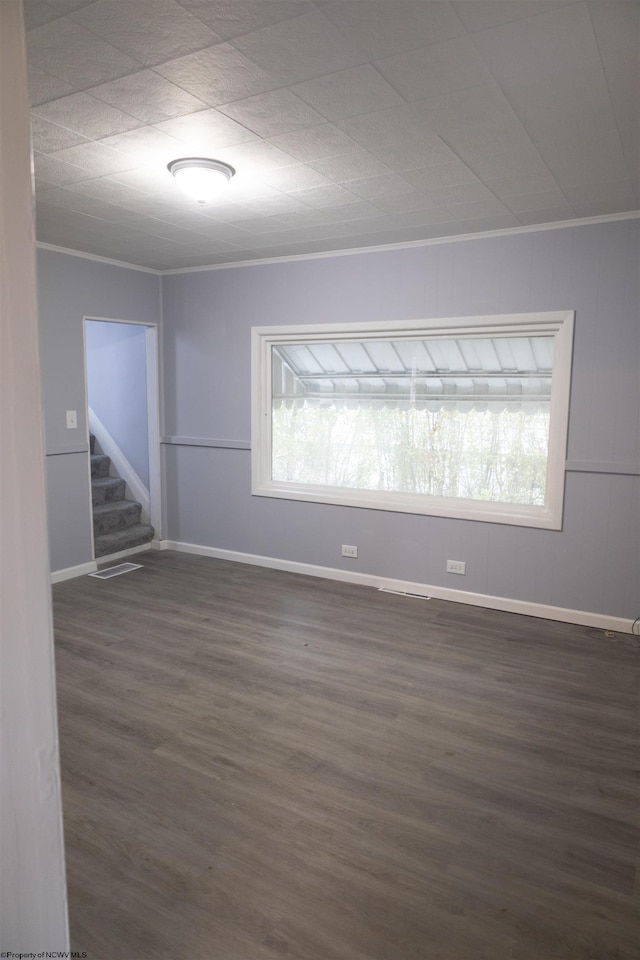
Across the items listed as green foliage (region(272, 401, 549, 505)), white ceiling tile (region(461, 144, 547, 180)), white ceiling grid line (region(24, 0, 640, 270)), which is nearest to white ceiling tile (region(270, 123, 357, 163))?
white ceiling grid line (region(24, 0, 640, 270))

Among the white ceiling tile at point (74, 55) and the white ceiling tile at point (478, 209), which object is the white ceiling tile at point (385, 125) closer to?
the white ceiling tile at point (74, 55)

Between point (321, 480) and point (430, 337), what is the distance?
145cm

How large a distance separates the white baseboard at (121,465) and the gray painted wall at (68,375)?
946mm

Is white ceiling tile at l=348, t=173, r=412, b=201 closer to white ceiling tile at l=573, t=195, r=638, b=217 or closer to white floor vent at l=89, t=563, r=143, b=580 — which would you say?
white ceiling tile at l=573, t=195, r=638, b=217

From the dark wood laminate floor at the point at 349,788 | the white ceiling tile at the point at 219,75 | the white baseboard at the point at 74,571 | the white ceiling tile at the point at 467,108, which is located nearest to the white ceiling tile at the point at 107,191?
the white ceiling tile at the point at 219,75

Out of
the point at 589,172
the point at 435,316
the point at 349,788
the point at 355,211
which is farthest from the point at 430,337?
the point at 349,788

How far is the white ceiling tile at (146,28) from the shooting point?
164cm

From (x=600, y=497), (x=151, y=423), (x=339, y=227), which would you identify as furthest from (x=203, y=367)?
(x=600, y=497)

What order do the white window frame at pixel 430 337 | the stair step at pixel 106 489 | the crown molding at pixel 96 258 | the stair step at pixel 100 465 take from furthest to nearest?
1. the stair step at pixel 100 465
2. the stair step at pixel 106 489
3. the crown molding at pixel 96 258
4. the white window frame at pixel 430 337

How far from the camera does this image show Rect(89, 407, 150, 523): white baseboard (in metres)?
5.87

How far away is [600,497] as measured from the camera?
3.72 metres

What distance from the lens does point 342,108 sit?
2197mm

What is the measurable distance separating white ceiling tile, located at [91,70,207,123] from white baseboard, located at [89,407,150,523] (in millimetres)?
4024

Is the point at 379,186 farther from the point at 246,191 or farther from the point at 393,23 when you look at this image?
the point at 393,23
